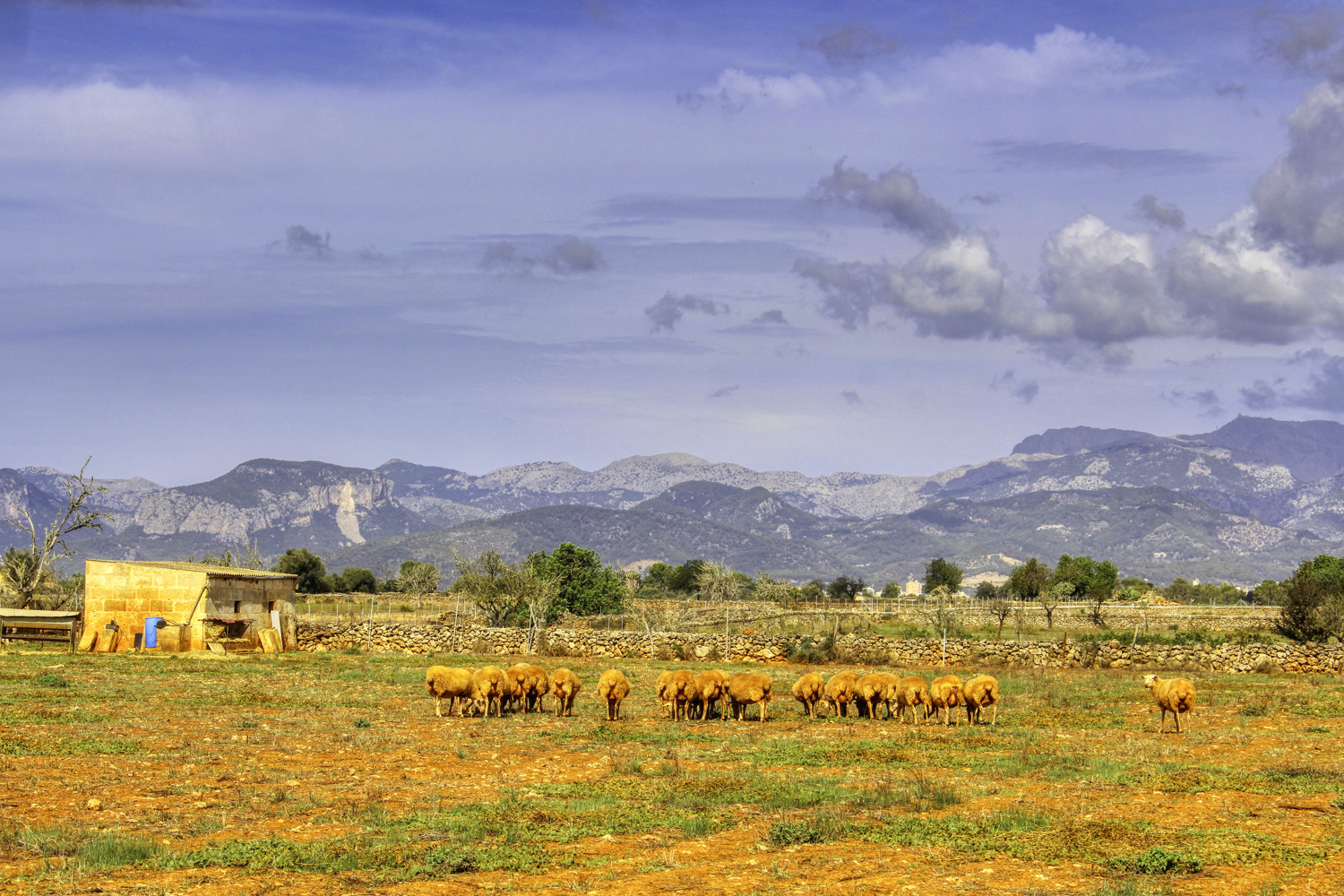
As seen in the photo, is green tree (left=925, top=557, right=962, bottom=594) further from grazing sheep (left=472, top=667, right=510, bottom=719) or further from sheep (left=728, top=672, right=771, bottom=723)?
grazing sheep (left=472, top=667, right=510, bottom=719)

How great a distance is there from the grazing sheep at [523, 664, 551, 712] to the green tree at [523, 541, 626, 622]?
140 ft

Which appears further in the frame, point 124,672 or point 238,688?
point 124,672

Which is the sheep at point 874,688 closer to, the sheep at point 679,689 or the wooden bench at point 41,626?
the sheep at point 679,689

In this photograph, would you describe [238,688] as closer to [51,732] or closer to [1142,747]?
[51,732]

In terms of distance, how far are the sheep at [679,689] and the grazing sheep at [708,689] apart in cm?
15

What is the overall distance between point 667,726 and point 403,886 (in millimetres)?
13766

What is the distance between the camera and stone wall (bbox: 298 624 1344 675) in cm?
4538

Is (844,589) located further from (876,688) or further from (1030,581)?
(876,688)

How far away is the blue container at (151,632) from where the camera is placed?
45906 millimetres

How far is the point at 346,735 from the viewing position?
2292 centimetres

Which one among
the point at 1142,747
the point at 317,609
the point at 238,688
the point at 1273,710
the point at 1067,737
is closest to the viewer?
the point at 1142,747

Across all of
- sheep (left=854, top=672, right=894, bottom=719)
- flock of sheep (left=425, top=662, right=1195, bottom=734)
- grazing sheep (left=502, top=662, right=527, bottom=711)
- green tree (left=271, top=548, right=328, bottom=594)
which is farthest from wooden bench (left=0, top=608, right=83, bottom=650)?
green tree (left=271, top=548, right=328, bottom=594)

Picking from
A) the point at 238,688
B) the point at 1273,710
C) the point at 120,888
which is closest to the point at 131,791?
the point at 120,888

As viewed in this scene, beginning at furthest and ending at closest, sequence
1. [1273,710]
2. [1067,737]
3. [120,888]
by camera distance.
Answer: [1273,710] → [1067,737] → [120,888]
